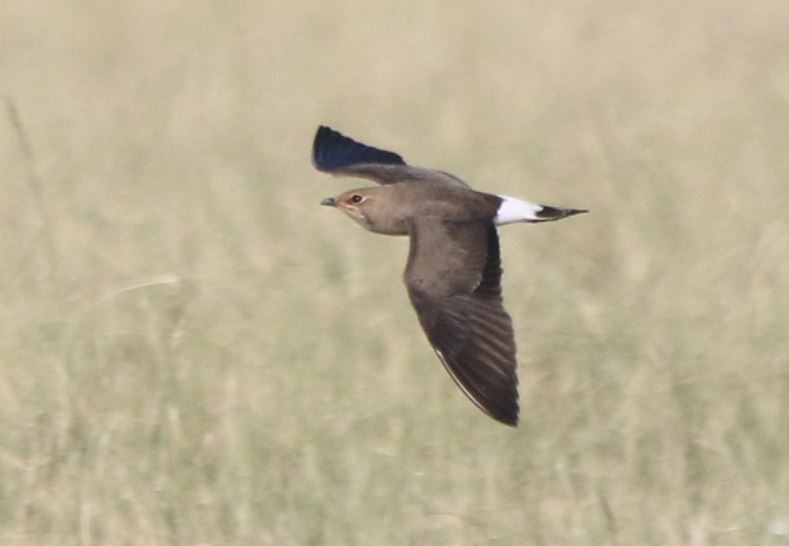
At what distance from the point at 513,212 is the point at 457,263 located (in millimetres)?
376

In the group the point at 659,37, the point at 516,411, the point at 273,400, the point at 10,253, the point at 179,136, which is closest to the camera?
the point at 516,411

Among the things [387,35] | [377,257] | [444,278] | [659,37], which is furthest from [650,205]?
[387,35]

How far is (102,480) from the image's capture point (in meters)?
4.67

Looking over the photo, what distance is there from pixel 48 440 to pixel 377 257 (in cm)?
195

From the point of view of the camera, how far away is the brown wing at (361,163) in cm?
581

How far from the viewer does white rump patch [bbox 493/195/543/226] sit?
17.5ft

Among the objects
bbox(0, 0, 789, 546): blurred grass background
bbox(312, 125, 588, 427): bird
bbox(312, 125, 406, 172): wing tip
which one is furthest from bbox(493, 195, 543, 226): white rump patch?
bbox(312, 125, 406, 172): wing tip

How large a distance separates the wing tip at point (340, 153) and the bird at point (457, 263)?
0.74 feet

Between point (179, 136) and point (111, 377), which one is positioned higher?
point (179, 136)

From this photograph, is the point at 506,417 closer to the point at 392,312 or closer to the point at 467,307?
the point at 467,307

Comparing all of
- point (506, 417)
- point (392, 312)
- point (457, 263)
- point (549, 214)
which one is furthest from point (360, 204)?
point (506, 417)

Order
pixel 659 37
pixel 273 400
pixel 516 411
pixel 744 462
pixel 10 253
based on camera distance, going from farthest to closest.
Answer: pixel 659 37 → pixel 10 253 → pixel 273 400 → pixel 744 462 → pixel 516 411

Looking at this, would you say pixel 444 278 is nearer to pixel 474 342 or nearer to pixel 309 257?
pixel 474 342

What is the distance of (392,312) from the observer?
19.2 feet
